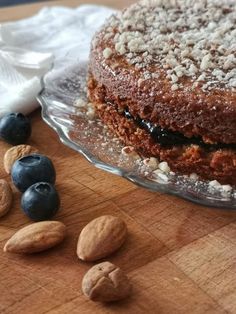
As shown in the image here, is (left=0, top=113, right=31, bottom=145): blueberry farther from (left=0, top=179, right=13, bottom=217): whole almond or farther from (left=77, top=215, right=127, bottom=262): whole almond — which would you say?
(left=77, top=215, right=127, bottom=262): whole almond

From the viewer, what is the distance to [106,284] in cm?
101

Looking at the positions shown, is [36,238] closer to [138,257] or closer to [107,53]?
[138,257]

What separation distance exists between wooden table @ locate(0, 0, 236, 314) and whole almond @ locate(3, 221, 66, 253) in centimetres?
2

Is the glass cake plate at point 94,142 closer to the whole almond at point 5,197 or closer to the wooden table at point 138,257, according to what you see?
the wooden table at point 138,257

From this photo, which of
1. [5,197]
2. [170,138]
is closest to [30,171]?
[5,197]

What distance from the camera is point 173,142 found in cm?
134

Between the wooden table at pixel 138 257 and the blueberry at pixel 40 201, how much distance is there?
31 mm

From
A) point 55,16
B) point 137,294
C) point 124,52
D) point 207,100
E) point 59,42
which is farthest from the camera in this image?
point 55,16

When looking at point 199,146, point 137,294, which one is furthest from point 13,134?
point 137,294

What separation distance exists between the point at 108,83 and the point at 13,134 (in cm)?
28

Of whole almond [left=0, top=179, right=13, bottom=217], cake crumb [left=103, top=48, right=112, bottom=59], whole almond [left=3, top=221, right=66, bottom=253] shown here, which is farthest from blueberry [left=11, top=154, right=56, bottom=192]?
cake crumb [left=103, top=48, right=112, bottom=59]

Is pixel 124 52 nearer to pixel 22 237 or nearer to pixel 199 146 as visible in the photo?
pixel 199 146

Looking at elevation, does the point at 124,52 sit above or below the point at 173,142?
above

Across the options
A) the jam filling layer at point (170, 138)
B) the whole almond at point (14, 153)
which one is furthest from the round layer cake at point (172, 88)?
the whole almond at point (14, 153)
